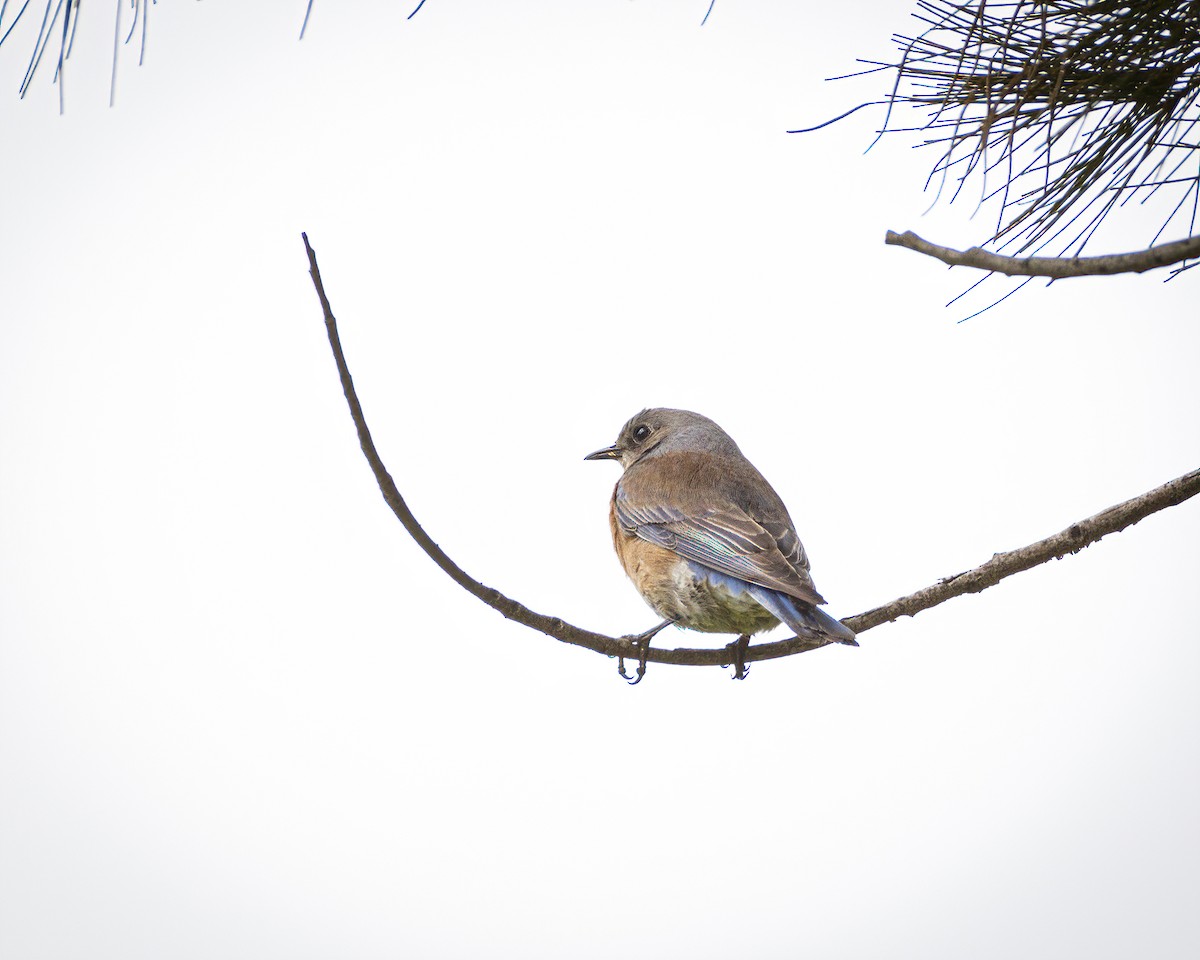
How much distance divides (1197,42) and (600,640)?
6.70ft

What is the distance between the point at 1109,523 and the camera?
2924 millimetres

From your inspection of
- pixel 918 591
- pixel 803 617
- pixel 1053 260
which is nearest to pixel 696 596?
pixel 803 617

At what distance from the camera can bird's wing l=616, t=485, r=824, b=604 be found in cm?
392

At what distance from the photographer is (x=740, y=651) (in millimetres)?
3811

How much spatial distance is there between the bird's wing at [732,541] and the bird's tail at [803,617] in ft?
0.13

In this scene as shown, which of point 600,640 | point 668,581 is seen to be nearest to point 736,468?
point 668,581

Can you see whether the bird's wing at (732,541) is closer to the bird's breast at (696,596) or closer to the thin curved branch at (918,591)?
the bird's breast at (696,596)

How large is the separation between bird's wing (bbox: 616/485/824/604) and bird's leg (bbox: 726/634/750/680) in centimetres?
22

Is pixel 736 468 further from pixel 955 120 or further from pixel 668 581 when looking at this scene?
pixel 955 120

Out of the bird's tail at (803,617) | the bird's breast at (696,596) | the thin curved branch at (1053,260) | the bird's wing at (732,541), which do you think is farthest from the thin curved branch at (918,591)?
the thin curved branch at (1053,260)

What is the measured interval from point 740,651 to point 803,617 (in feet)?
0.83

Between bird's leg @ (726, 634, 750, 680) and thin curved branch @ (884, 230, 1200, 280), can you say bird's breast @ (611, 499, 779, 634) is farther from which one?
thin curved branch @ (884, 230, 1200, 280)

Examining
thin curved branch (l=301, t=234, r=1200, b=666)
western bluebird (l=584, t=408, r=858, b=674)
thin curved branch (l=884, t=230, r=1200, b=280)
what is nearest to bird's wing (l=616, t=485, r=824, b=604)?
western bluebird (l=584, t=408, r=858, b=674)

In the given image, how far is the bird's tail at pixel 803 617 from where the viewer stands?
3.38 m
